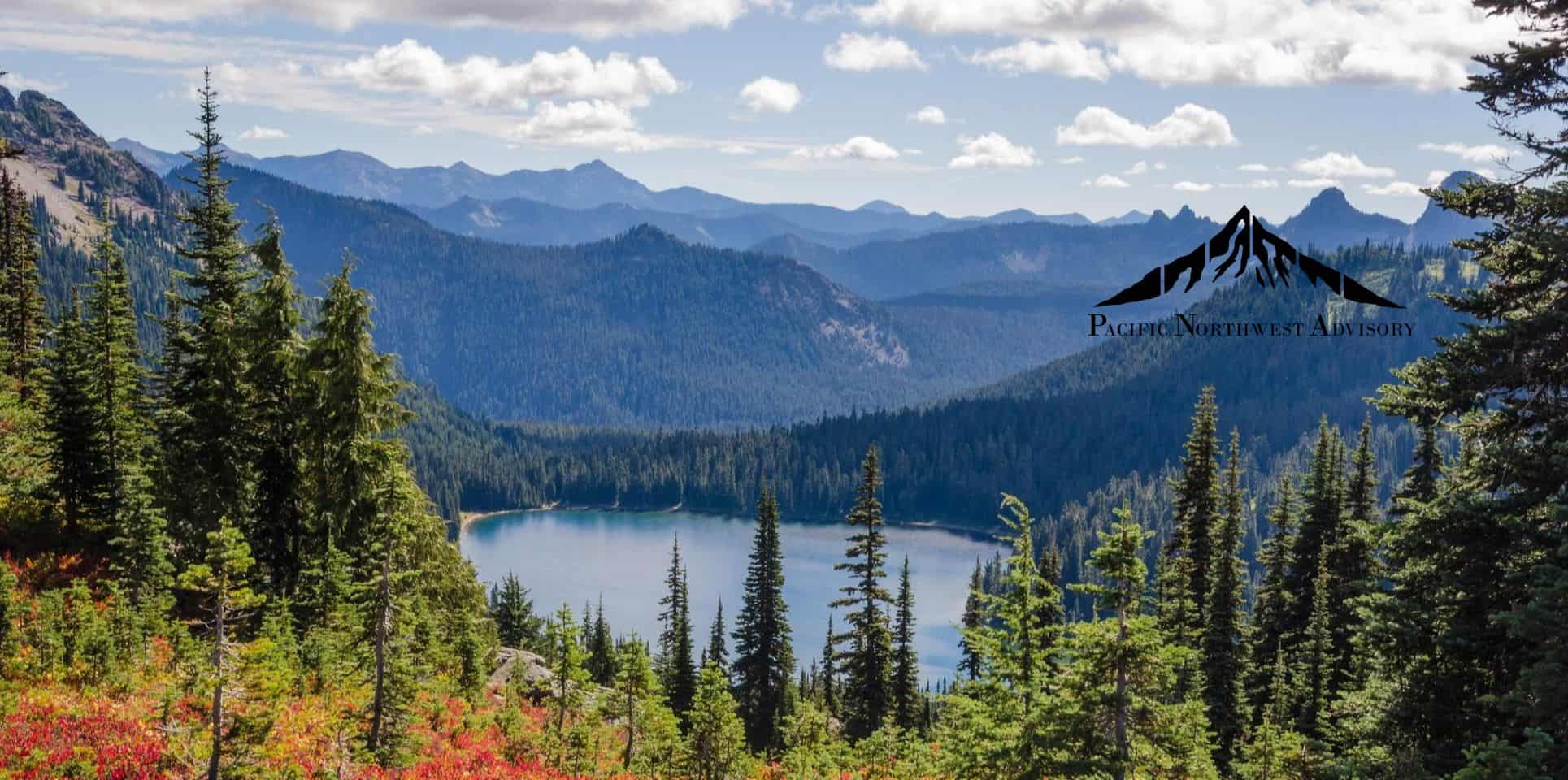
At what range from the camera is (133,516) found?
32719 mm

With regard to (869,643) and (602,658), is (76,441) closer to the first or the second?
Answer: (869,643)

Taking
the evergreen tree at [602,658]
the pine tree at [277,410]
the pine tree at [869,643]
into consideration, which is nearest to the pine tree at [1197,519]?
the pine tree at [869,643]

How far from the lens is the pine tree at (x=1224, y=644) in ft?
159

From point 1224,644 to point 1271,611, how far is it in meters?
6.34

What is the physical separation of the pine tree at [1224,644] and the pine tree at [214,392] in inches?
1626

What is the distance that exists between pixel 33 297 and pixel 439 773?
54.4 meters

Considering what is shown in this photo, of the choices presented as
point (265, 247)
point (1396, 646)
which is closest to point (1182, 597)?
point (1396, 646)

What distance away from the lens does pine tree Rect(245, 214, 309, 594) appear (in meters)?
35.7

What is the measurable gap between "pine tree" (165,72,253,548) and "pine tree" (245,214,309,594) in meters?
A: 0.49

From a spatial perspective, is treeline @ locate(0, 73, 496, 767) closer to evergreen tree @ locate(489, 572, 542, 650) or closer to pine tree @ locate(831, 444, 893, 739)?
pine tree @ locate(831, 444, 893, 739)

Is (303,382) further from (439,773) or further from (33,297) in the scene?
(33,297)

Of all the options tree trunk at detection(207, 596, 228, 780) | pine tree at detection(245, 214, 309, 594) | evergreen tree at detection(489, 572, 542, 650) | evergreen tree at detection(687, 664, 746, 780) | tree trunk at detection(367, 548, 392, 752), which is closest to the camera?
tree trunk at detection(207, 596, 228, 780)

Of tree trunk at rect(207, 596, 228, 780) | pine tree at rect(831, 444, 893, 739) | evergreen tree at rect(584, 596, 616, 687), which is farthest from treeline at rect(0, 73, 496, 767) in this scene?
evergreen tree at rect(584, 596, 616, 687)

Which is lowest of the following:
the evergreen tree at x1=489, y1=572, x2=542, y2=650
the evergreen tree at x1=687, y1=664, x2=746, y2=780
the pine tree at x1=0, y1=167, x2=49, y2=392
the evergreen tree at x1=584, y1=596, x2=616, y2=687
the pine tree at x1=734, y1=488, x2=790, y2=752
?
the evergreen tree at x1=584, y1=596, x2=616, y2=687
